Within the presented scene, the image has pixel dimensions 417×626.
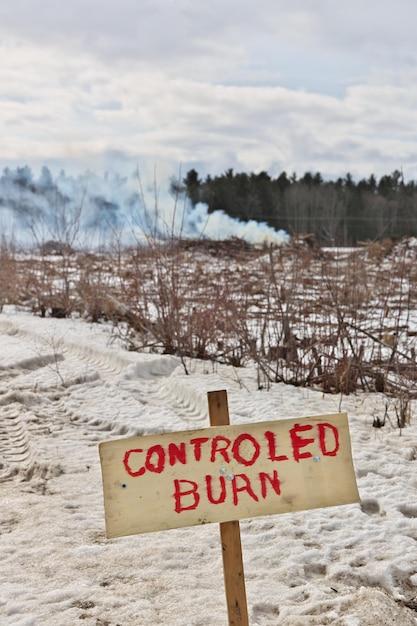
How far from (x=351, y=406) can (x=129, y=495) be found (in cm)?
366

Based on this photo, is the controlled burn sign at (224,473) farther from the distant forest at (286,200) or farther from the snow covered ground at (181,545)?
the distant forest at (286,200)

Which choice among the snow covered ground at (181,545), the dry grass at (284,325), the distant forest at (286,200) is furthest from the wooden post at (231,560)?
the distant forest at (286,200)

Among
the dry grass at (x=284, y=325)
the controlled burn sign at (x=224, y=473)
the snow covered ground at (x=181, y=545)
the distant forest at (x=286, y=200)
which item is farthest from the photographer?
the distant forest at (x=286, y=200)

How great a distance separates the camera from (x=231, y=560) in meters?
2.30

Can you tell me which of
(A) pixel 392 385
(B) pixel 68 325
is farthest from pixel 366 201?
(A) pixel 392 385

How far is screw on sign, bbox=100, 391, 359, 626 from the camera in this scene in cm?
218

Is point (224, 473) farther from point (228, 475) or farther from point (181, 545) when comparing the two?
point (181, 545)

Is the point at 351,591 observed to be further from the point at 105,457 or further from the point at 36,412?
the point at 36,412

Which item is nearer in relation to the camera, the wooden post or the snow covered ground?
the wooden post

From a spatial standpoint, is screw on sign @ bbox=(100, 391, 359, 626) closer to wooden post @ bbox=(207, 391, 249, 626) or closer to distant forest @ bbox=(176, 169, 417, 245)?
wooden post @ bbox=(207, 391, 249, 626)

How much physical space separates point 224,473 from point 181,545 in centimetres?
114

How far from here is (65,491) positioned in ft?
12.7

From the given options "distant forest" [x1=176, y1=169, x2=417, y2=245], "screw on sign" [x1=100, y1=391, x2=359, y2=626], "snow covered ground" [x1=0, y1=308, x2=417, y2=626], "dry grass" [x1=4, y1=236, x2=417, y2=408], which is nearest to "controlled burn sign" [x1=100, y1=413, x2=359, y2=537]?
"screw on sign" [x1=100, y1=391, x2=359, y2=626]

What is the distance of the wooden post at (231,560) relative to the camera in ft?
7.50
